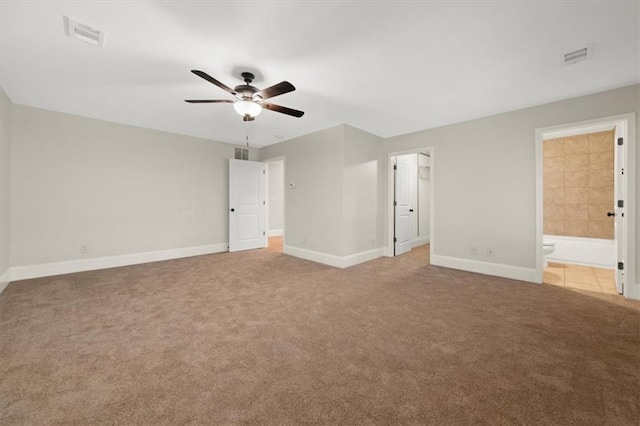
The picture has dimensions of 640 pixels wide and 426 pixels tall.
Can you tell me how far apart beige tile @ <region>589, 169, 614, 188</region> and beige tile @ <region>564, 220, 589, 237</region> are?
28.8 inches

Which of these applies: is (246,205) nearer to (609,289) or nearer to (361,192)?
(361,192)

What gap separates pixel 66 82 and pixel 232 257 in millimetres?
3543

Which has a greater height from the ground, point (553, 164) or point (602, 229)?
point (553, 164)

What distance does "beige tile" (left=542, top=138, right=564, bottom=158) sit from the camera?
202 inches

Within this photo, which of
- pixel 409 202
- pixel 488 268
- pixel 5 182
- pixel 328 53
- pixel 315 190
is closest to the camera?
pixel 328 53

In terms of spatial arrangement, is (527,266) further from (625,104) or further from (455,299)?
(625,104)

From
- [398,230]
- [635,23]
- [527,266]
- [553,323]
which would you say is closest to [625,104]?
[635,23]

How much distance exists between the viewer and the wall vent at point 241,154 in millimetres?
6068

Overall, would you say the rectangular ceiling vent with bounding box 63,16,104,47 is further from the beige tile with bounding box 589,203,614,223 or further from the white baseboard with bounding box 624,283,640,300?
the beige tile with bounding box 589,203,614,223

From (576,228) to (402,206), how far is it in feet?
11.0

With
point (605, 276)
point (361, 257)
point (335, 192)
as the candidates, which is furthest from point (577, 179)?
point (335, 192)

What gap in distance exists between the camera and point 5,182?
135 inches

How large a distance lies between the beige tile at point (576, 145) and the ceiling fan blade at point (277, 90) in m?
5.95

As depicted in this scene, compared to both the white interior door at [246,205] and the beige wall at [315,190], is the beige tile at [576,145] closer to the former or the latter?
the beige wall at [315,190]
